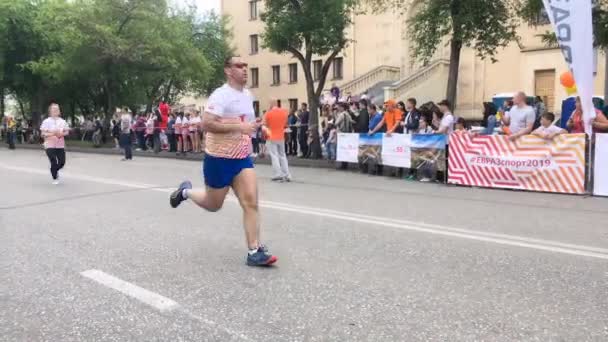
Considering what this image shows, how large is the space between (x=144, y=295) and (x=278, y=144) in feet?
26.5

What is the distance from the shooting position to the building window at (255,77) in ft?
163

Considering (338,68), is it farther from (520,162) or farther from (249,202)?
(249,202)

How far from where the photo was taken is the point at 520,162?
10.7 meters

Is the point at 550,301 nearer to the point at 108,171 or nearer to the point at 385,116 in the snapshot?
the point at 385,116

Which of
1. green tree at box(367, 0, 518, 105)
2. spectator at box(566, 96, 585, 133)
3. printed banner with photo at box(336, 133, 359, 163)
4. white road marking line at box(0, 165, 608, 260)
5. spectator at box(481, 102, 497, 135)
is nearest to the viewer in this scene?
white road marking line at box(0, 165, 608, 260)

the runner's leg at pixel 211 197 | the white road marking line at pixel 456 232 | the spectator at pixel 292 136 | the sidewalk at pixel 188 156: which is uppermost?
the spectator at pixel 292 136

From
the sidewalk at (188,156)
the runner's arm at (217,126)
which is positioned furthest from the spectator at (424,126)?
the runner's arm at (217,126)

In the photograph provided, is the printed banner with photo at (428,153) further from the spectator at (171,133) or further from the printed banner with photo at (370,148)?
the spectator at (171,133)

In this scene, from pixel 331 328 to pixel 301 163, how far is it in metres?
13.3

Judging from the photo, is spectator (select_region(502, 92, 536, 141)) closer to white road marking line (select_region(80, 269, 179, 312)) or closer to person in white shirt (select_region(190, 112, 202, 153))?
white road marking line (select_region(80, 269, 179, 312))

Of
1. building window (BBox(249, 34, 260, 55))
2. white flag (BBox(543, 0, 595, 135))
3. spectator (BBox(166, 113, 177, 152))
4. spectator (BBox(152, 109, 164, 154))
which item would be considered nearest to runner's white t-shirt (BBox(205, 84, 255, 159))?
white flag (BBox(543, 0, 595, 135))

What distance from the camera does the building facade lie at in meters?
28.9

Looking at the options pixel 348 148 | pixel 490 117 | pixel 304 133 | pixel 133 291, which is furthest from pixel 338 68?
pixel 133 291

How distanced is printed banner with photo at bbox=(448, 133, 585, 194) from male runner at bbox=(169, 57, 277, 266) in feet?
23.5
